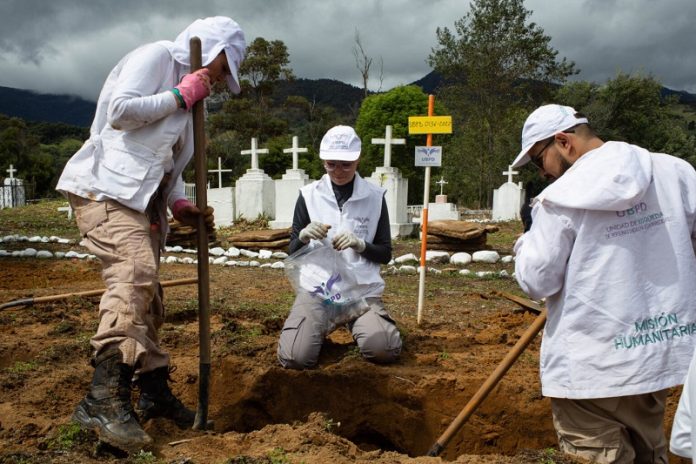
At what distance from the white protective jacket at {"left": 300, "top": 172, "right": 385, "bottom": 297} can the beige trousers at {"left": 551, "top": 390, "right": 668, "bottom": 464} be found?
6.21 ft

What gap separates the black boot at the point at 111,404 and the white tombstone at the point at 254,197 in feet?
47.8

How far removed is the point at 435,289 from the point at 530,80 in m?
29.4

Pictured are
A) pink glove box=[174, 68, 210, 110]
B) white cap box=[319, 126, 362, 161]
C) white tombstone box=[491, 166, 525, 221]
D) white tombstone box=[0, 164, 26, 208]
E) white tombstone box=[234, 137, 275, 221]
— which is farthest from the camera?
white tombstone box=[0, 164, 26, 208]

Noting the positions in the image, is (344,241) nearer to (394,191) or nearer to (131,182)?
(131,182)

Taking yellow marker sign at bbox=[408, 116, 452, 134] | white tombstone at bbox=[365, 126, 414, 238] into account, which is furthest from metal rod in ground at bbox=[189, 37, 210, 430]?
white tombstone at bbox=[365, 126, 414, 238]

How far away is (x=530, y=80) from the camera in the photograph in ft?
112

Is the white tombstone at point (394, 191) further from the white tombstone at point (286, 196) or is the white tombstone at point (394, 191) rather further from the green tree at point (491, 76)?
the green tree at point (491, 76)

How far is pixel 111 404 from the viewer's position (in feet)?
8.24

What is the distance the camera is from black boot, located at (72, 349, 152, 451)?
2.46 meters

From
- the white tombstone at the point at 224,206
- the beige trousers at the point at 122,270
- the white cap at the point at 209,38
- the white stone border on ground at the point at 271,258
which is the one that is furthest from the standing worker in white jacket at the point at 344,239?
the white tombstone at the point at 224,206

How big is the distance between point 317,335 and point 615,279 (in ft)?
7.11

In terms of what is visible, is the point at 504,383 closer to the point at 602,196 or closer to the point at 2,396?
the point at 602,196

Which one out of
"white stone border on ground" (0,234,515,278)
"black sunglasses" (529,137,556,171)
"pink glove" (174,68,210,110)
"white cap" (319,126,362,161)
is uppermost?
"pink glove" (174,68,210,110)

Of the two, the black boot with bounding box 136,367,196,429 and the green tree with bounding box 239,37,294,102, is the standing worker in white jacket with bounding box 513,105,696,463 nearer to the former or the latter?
the black boot with bounding box 136,367,196,429
